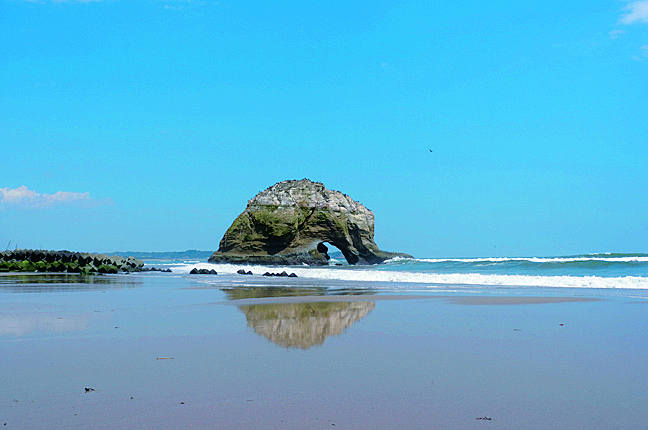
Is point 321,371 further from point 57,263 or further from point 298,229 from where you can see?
point 298,229

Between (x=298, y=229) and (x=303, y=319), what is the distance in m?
41.5

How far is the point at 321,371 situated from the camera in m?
3.86

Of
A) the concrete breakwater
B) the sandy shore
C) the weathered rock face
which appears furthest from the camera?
the weathered rock face

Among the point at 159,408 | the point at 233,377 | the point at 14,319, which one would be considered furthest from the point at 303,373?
the point at 14,319

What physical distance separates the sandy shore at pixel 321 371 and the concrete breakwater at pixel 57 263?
17535 mm

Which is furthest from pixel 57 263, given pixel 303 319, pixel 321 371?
pixel 321 371

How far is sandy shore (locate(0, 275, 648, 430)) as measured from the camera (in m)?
2.87

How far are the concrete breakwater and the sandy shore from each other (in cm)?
1754

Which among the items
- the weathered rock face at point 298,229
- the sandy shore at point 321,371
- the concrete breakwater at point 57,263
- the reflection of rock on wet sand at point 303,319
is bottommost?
the sandy shore at point 321,371

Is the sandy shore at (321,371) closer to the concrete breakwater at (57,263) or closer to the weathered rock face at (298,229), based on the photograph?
the concrete breakwater at (57,263)

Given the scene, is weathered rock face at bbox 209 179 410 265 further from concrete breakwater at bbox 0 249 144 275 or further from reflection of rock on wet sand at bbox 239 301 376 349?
reflection of rock on wet sand at bbox 239 301 376 349

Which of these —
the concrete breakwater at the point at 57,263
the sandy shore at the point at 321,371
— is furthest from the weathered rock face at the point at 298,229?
the sandy shore at the point at 321,371

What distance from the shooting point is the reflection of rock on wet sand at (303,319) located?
210 inches

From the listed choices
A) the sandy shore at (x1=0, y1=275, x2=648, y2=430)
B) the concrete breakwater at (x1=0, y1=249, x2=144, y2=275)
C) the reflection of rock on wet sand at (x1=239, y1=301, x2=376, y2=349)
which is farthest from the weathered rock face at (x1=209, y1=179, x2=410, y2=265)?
the sandy shore at (x1=0, y1=275, x2=648, y2=430)
